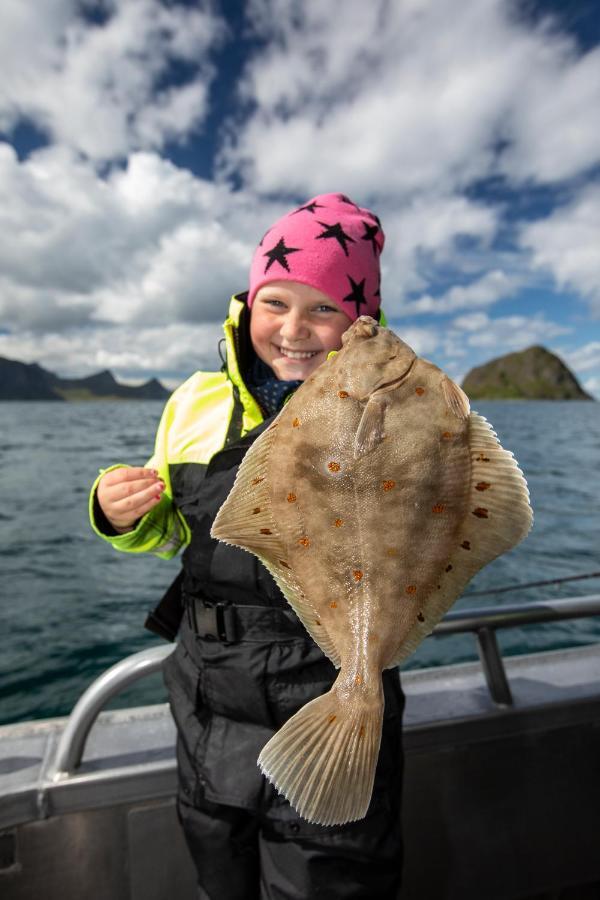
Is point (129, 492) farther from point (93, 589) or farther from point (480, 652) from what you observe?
point (93, 589)

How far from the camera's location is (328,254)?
237 centimetres

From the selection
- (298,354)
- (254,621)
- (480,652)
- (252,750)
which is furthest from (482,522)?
(480,652)

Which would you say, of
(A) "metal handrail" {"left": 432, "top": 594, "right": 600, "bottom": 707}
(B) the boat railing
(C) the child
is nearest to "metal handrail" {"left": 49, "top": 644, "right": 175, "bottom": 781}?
(B) the boat railing

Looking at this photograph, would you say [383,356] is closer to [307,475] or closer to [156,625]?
[307,475]

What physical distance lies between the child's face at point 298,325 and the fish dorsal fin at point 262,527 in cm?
78

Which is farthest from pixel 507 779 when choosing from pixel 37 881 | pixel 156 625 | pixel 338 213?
pixel 338 213

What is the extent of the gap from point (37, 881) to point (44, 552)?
10.6 metres

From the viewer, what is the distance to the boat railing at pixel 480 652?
2.69 metres

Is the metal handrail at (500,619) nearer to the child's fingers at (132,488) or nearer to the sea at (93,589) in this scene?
the sea at (93,589)

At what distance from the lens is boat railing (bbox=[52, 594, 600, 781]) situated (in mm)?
2686

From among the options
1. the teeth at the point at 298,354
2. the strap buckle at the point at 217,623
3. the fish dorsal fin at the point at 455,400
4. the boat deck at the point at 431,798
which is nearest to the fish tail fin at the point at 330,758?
the strap buckle at the point at 217,623

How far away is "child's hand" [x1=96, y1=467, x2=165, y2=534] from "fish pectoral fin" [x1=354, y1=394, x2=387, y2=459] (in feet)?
3.29

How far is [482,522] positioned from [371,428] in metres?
0.41

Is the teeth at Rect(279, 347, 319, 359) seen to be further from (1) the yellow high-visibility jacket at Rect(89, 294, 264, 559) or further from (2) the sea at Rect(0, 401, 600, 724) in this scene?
(2) the sea at Rect(0, 401, 600, 724)
